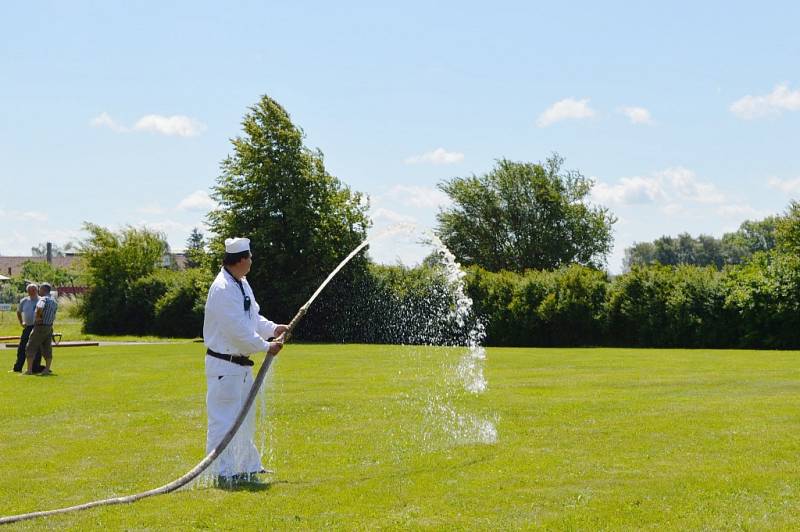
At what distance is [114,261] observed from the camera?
55.2m

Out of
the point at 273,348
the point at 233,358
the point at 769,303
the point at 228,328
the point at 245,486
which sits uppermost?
the point at 769,303

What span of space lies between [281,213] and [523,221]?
3529 centimetres

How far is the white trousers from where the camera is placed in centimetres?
927

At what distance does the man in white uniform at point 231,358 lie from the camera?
9242 millimetres

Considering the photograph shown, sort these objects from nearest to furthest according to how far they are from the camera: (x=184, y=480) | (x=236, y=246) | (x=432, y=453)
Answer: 1. (x=184, y=480)
2. (x=236, y=246)
3. (x=432, y=453)

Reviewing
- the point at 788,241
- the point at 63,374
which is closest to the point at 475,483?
the point at 63,374

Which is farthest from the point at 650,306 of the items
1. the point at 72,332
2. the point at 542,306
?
the point at 72,332

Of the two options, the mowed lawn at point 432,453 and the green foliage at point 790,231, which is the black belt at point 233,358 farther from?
the green foliage at point 790,231

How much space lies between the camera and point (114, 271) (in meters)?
54.9

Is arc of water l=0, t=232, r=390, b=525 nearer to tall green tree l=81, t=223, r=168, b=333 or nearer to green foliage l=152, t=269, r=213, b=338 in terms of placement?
green foliage l=152, t=269, r=213, b=338

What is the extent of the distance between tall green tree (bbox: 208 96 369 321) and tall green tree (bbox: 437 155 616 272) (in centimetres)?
3107

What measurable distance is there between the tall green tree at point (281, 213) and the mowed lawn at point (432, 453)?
25742mm

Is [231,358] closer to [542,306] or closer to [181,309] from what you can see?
[542,306]

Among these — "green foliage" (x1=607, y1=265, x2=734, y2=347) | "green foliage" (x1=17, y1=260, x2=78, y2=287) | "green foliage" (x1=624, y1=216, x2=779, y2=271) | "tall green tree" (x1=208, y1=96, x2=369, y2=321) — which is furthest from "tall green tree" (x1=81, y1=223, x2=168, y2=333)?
"green foliage" (x1=624, y1=216, x2=779, y2=271)
